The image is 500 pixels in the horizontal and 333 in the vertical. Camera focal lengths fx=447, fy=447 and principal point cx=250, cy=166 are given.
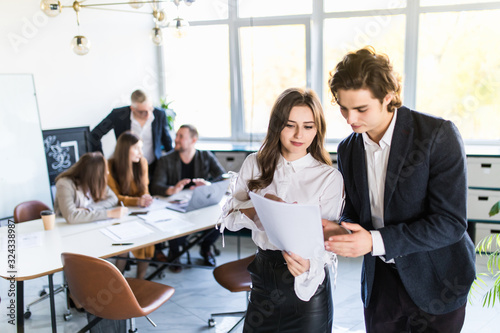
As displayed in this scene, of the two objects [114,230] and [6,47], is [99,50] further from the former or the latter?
[114,230]

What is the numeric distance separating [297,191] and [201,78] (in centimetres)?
421

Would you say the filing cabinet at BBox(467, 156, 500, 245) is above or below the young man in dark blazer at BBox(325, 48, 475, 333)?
below

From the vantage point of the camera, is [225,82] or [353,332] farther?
[225,82]

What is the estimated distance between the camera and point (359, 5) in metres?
4.96

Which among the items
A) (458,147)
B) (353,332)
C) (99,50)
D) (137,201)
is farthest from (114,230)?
(99,50)

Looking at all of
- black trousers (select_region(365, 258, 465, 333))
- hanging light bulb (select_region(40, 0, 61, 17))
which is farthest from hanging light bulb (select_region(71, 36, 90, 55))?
black trousers (select_region(365, 258, 465, 333))

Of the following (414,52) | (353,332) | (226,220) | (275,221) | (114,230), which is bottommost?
(353,332)

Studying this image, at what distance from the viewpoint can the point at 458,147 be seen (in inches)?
54.8

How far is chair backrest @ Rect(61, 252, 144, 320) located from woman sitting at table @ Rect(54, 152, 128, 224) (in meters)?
0.83

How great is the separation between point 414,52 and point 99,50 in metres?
3.53

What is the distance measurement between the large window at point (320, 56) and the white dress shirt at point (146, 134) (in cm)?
104

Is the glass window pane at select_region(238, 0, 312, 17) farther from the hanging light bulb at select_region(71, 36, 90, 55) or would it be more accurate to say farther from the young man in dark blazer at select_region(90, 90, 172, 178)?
the hanging light bulb at select_region(71, 36, 90, 55)

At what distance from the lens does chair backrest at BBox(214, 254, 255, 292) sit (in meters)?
2.76

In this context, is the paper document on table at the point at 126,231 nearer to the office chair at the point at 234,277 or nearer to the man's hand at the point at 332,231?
the office chair at the point at 234,277
